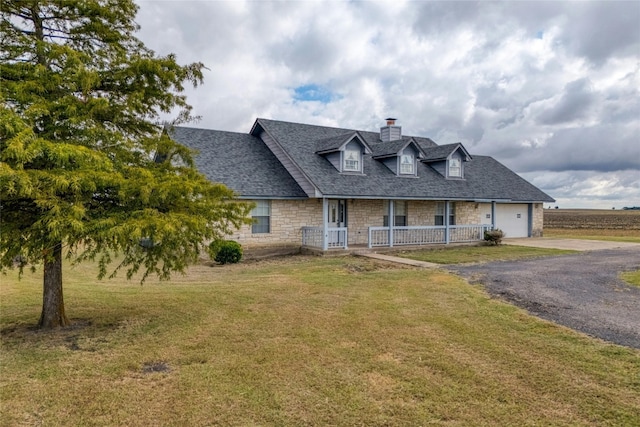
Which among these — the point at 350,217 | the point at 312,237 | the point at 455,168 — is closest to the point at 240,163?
the point at 312,237

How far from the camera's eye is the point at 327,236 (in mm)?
18203

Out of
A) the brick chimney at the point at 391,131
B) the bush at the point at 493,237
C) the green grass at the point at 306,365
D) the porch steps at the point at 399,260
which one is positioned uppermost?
the brick chimney at the point at 391,131

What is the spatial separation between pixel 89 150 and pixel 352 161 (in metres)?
15.1

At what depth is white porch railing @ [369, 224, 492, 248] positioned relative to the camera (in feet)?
65.7

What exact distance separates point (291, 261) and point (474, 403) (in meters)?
11.9

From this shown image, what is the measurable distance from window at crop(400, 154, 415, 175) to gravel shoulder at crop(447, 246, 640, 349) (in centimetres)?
773

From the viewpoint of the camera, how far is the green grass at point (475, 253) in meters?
16.5

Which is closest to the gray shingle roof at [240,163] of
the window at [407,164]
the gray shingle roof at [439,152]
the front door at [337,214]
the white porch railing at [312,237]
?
the white porch railing at [312,237]

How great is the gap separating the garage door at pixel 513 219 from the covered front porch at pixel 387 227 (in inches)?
162

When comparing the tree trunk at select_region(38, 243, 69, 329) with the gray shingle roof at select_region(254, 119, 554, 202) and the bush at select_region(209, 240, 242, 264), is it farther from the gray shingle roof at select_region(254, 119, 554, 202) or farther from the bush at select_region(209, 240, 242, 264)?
the gray shingle roof at select_region(254, 119, 554, 202)

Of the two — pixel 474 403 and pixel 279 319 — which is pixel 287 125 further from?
pixel 474 403

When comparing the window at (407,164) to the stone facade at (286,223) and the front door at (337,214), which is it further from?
the stone facade at (286,223)

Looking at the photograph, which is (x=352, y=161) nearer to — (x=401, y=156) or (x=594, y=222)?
(x=401, y=156)

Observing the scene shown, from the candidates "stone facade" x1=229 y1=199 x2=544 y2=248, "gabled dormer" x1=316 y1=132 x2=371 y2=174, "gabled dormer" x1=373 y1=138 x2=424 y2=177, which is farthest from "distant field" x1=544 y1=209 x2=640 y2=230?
"gabled dormer" x1=316 y1=132 x2=371 y2=174
